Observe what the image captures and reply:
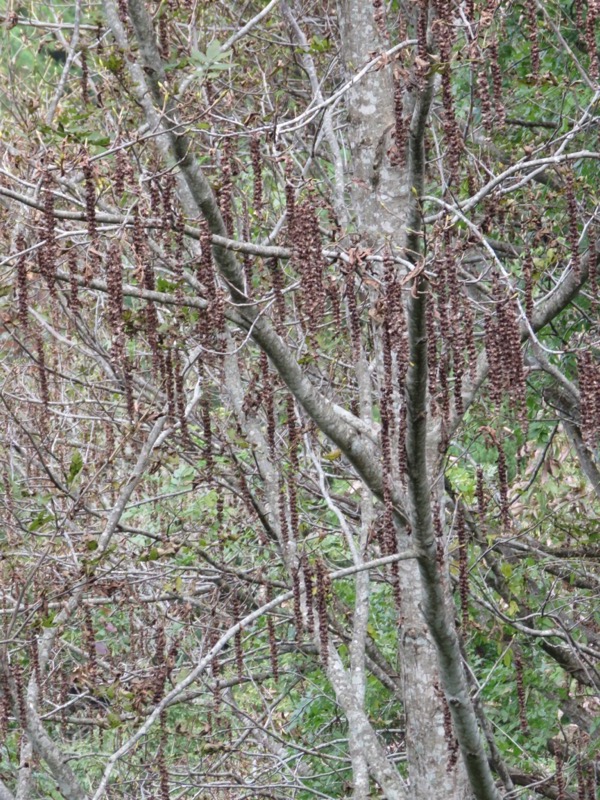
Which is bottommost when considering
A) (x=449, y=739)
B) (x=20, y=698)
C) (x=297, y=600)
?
(x=449, y=739)

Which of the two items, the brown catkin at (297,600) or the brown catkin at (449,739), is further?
the brown catkin at (449,739)

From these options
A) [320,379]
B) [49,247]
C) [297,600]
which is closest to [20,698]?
[297,600]

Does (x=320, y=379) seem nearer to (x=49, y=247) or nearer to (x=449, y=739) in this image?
(x=449, y=739)

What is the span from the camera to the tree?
170 inches

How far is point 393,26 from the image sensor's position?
25.2 feet

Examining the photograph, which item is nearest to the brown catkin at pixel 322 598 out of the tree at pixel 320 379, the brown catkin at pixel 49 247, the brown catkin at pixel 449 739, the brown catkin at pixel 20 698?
the tree at pixel 320 379

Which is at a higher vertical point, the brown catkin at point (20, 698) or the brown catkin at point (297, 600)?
the brown catkin at point (297, 600)

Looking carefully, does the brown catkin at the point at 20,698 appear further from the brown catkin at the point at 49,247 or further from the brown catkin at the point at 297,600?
the brown catkin at the point at 49,247

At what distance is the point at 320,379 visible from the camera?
318 inches

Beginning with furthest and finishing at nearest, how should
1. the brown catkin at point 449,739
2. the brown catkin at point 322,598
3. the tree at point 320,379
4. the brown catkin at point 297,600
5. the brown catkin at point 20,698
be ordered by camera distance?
the brown catkin at point 449,739
the brown catkin at point 20,698
the brown catkin at point 297,600
the brown catkin at point 322,598
the tree at point 320,379

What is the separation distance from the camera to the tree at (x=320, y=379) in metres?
4.32

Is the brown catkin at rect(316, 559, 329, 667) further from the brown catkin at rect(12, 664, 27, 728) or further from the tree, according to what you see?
the brown catkin at rect(12, 664, 27, 728)

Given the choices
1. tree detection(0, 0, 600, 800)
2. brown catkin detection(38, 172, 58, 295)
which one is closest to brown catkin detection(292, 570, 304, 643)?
tree detection(0, 0, 600, 800)

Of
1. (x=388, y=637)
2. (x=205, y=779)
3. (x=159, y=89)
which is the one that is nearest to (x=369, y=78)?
(x=159, y=89)
